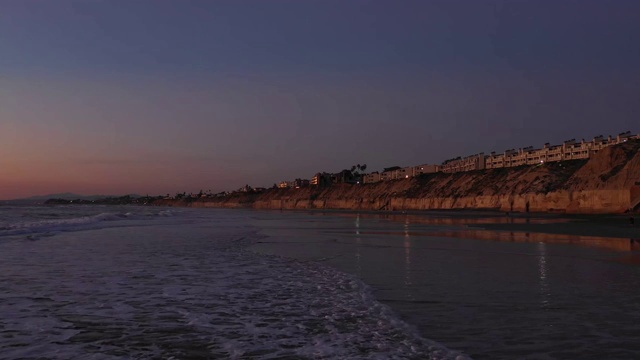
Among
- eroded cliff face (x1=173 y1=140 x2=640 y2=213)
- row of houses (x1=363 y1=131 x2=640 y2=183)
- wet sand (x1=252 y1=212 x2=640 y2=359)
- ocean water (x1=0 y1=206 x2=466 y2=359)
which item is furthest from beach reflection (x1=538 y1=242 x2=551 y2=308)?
row of houses (x1=363 y1=131 x2=640 y2=183)

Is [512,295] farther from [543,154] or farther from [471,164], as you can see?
[471,164]

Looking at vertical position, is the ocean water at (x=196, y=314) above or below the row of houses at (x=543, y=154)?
below

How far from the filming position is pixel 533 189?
236 feet

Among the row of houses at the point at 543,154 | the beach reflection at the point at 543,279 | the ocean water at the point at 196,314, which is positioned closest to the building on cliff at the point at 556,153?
the row of houses at the point at 543,154

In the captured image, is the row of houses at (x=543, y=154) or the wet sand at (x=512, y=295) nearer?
the wet sand at (x=512, y=295)

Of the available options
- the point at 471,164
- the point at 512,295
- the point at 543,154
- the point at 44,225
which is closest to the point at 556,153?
the point at 543,154

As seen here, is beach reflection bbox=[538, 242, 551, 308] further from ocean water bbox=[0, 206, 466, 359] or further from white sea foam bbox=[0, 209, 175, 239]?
white sea foam bbox=[0, 209, 175, 239]

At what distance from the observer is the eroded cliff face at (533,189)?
50844 millimetres

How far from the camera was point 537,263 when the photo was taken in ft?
47.0

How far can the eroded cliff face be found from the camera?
50844mm

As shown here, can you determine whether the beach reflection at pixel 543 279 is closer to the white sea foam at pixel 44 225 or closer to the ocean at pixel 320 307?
the ocean at pixel 320 307

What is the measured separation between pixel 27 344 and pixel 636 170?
5413cm

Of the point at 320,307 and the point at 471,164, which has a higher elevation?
the point at 471,164

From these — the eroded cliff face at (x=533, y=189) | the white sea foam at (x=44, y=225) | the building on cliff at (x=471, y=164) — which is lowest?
the white sea foam at (x=44, y=225)
